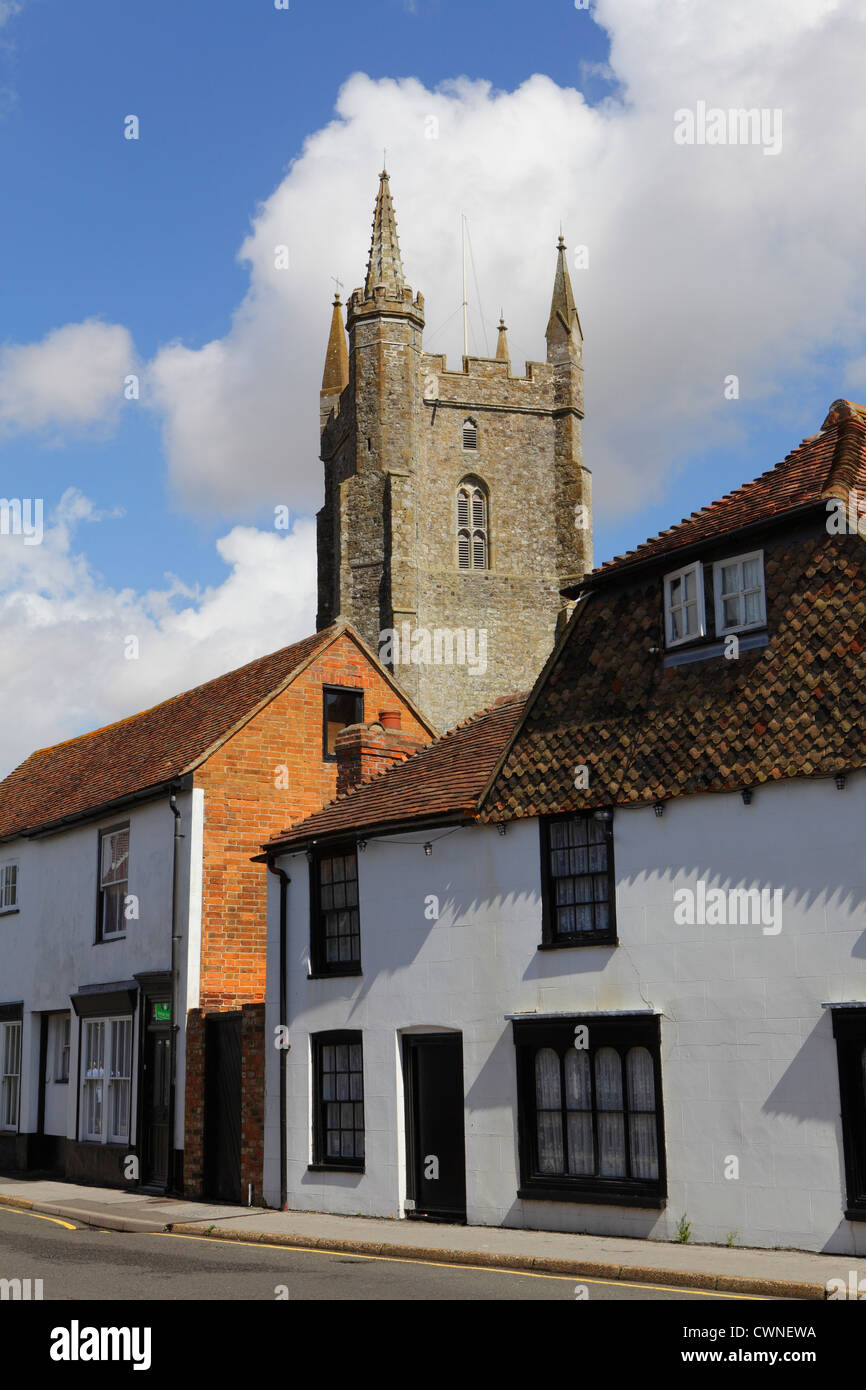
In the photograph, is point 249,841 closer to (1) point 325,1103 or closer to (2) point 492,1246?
(1) point 325,1103

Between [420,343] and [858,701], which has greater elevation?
[420,343]

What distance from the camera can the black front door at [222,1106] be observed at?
65.4 ft

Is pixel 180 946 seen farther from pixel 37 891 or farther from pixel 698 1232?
pixel 698 1232

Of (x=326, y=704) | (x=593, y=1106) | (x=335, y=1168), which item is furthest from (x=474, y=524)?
(x=593, y=1106)

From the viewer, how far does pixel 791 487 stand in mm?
15734

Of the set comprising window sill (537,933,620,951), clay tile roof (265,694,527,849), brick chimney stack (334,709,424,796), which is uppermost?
brick chimney stack (334,709,424,796)

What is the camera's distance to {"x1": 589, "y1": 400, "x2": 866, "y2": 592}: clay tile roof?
1510 centimetres

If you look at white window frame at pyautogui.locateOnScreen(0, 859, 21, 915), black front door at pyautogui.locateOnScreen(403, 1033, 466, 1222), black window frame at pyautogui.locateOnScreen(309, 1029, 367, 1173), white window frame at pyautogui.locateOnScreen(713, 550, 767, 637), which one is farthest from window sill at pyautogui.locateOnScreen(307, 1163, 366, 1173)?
white window frame at pyautogui.locateOnScreen(0, 859, 21, 915)

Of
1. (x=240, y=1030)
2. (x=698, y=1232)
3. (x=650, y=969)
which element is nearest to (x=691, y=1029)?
(x=650, y=969)

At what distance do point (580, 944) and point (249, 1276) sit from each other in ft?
16.8

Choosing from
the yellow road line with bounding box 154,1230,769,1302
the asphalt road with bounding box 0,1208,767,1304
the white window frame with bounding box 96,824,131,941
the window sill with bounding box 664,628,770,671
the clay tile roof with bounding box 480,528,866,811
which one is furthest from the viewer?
the white window frame with bounding box 96,824,131,941

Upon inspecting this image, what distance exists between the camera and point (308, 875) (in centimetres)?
1928

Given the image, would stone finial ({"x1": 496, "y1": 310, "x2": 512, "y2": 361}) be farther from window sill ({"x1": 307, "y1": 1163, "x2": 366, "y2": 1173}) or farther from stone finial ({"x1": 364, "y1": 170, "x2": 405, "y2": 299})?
window sill ({"x1": 307, "y1": 1163, "x2": 366, "y2": 1173})
